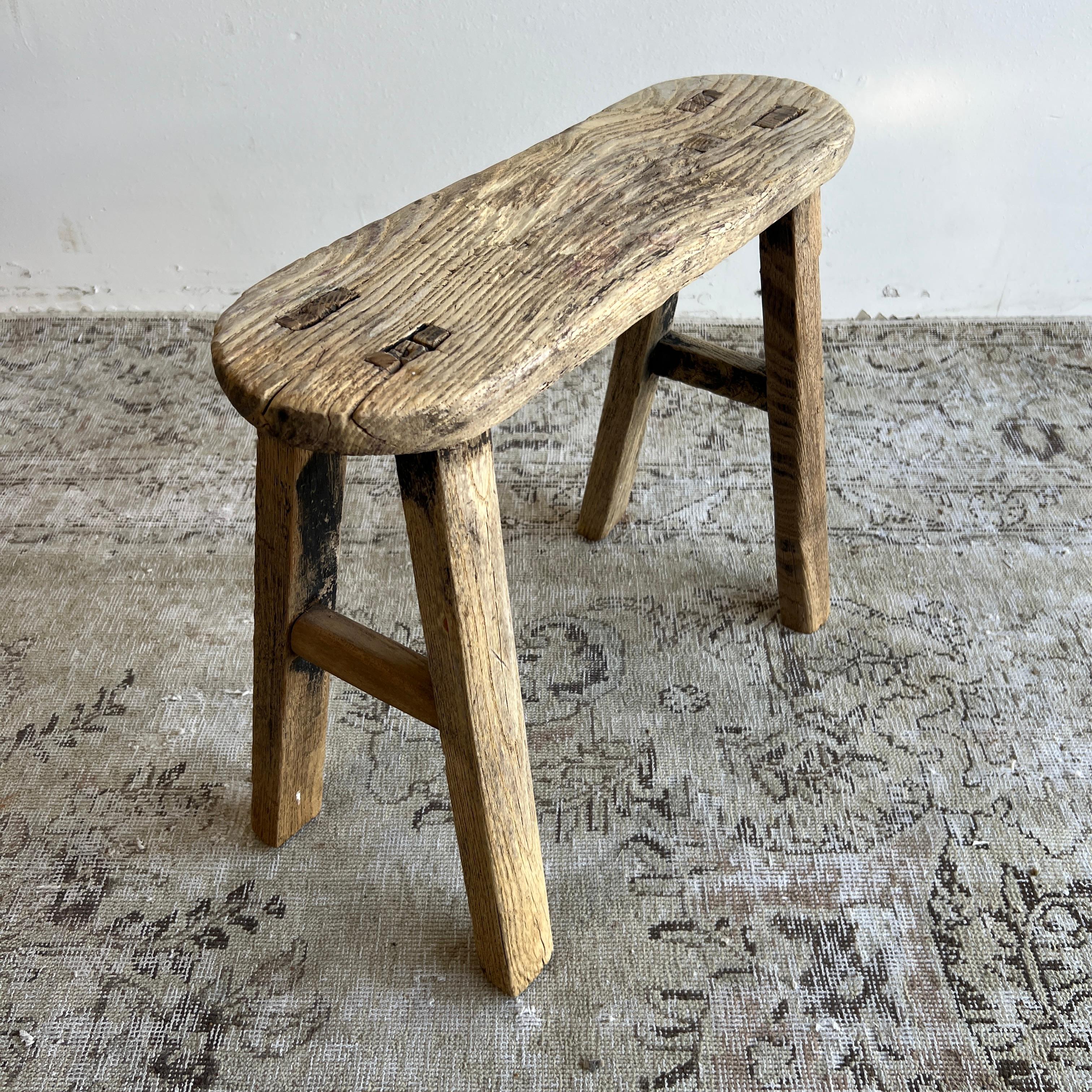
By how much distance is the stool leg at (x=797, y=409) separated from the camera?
1.23 metres

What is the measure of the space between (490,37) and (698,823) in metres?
1.50

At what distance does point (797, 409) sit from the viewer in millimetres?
1317

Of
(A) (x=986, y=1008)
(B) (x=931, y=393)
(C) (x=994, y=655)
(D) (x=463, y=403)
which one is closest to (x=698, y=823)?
(A) (x=986, y=1008)

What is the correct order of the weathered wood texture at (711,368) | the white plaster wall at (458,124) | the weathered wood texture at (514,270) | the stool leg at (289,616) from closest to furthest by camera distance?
the weathered wood texture at (514,270) < the stool leg at (289,616) < the weathered wood texture at (711,368) < the white plaster wall at (458,124)

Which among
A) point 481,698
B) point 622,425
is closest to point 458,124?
point 622,425

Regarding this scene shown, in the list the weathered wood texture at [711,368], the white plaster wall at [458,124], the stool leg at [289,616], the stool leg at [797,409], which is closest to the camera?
the stool leg at [289,616]

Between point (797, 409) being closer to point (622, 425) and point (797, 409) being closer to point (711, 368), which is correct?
point (711, 368)

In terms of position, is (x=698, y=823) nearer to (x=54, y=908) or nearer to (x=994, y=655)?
(x=994, y=655)

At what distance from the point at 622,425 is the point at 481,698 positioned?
0.74 m

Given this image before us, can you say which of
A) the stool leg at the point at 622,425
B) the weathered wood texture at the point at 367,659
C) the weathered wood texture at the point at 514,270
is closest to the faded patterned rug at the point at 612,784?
the stool leg at the point at 622,425

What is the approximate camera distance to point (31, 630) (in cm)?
Result: 151

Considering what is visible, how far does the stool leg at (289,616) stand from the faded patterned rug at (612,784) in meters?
0.08

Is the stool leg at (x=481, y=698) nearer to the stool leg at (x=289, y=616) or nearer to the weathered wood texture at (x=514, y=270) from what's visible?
the weathered wood texture at (x=514, y=270)

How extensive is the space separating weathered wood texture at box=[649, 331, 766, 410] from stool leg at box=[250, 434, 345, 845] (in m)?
0.61
